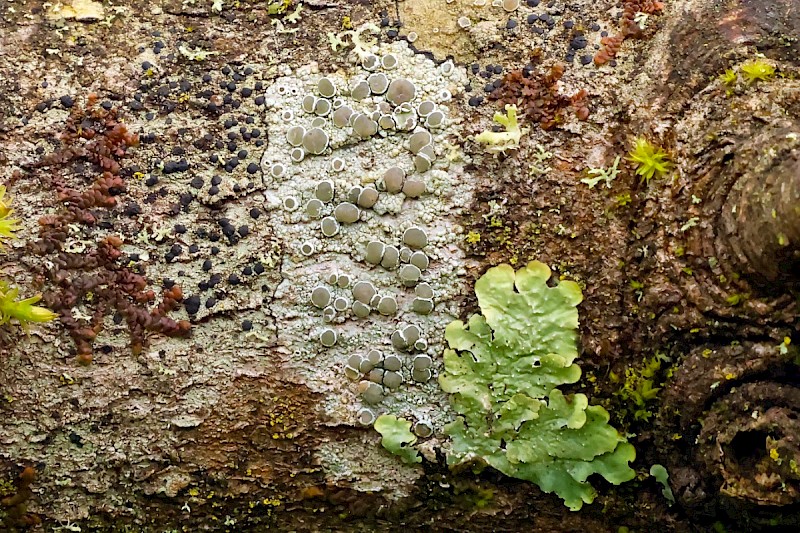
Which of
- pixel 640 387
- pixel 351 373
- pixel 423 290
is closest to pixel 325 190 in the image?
pixel 423 290

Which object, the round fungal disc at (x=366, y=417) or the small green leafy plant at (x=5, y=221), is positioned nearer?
the small green leafy plant at (x=5, y=221)

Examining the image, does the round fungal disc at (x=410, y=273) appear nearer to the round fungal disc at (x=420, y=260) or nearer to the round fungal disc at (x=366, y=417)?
the round fungal disc at (x=420, y=260)

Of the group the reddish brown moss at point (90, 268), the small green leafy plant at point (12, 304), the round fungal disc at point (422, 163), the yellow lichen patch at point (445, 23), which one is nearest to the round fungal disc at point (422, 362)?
the round fungal disc at point (422, 163)

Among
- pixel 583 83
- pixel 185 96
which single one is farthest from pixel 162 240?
pixel 583 83

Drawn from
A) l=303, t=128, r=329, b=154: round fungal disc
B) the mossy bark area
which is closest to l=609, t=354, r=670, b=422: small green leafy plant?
the mossy bark area

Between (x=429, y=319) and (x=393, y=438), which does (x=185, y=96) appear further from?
(x=393, y=438)

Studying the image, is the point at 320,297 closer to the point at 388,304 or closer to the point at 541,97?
the point at 388,304

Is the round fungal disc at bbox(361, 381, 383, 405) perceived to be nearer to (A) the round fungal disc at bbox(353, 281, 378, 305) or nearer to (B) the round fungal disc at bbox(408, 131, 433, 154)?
(A) the round fungal disc at bbox(353, 281, 378, 305)
